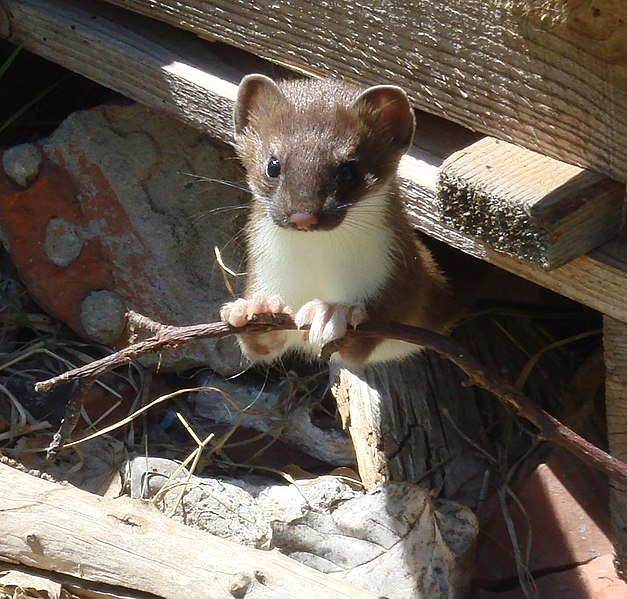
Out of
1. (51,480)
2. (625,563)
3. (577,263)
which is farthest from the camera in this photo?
(625,563)

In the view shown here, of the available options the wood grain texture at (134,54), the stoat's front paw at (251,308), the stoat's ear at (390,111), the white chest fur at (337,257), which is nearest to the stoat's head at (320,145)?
the stoat's ear at (390,111)

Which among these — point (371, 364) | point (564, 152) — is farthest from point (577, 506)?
point (564, 152)

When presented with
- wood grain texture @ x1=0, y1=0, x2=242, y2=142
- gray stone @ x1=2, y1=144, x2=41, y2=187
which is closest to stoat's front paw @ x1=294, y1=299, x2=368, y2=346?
wood grain texture @ x1=0, y1=0, x2=242, y2=142

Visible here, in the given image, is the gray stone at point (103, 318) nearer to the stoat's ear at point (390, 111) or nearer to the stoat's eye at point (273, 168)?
the stoat's eye at point (273, 168)

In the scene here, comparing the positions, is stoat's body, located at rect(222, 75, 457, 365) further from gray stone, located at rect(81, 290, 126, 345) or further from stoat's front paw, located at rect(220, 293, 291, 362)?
gray stone, located at rect(81, 290, 126, 345)

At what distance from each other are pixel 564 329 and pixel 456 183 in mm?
1821

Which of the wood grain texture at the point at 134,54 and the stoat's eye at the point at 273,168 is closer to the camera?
the stoat's eye at the point at 273,168

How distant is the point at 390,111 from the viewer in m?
2.61

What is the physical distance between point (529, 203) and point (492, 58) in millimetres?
406

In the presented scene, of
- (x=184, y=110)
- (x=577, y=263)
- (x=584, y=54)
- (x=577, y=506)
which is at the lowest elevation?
(x=577, y=506)

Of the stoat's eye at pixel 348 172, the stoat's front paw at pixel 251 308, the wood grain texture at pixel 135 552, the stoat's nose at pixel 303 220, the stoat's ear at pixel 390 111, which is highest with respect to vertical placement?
the stoat's ear at pixel 390 111

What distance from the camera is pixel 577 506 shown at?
3197 millimetres

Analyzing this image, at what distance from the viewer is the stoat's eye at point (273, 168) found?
265cm

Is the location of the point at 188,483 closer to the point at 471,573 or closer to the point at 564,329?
the point at 471,573
